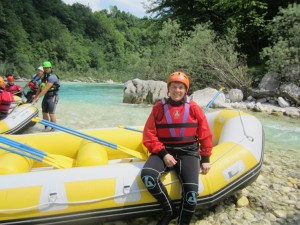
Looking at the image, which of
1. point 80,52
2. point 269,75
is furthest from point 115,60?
point 269,75

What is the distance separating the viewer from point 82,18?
82.3 meters

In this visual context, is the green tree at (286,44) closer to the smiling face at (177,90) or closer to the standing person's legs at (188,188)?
the smiling face at (177,90)

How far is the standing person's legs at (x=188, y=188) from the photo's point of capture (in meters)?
2.46

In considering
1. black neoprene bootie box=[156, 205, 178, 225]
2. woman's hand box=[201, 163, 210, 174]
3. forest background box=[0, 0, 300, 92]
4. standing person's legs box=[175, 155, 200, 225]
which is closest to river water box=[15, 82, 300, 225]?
black neoprene bootie box=[156, 205, 178, 225]

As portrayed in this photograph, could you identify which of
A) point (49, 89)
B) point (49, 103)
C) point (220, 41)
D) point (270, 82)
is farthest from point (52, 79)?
point (220, 41)

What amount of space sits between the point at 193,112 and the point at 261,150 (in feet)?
3.46

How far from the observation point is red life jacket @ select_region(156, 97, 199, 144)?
106 inches

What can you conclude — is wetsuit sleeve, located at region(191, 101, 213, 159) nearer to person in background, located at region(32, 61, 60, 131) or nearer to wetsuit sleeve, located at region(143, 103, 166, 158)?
wetsuit sleeve, located at region(143, 103, 166, 158)

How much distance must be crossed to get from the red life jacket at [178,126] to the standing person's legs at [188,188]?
0.24 meters

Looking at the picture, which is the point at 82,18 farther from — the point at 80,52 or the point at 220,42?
the point at 220,42

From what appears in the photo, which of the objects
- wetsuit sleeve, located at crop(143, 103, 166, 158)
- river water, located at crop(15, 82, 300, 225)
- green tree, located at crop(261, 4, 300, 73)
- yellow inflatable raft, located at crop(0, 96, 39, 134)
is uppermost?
green tree, located at crop(261, 4, 300, 73)

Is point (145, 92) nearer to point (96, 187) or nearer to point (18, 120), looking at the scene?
point (18, 120)

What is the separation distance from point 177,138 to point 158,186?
1.56ft

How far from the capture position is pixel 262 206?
9.96 ft
